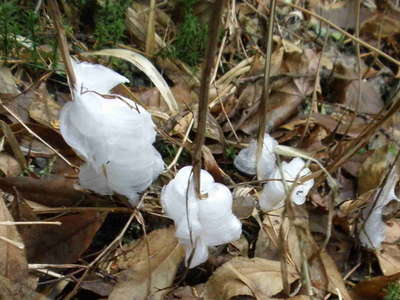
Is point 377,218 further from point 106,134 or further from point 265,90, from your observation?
point 106,134

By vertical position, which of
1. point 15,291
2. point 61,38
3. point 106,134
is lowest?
point 15,291

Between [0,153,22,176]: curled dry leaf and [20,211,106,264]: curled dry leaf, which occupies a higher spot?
[0,153,22,176]: curled dry leaf

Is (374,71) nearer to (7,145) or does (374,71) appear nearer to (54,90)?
(54,90)

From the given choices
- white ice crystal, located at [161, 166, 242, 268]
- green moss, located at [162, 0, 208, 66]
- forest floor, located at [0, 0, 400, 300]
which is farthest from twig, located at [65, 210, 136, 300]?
green moss, located at [162, 0, 208, 66]

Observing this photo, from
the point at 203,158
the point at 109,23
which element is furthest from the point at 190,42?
the point at 203,158

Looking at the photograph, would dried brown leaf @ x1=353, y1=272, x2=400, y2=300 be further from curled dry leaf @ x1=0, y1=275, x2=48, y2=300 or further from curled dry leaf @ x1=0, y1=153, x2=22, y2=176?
curled dry leaf @ x1=0, y1=153, x2=22, y2=176

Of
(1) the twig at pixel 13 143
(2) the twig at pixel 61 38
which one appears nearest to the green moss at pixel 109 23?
(1) the twig at pixel 13 143
